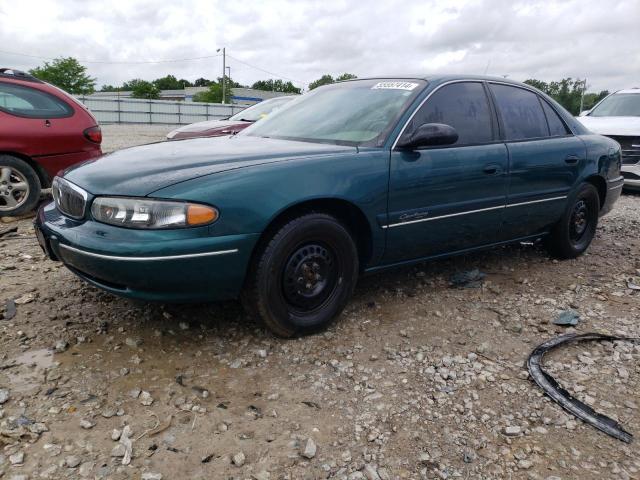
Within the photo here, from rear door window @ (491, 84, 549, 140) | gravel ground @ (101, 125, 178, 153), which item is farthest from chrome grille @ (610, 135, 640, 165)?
gravel ground @ (101, 125, 178, 153)

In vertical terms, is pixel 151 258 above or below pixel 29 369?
above

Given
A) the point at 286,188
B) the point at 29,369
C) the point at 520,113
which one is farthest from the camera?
the point at 520,113

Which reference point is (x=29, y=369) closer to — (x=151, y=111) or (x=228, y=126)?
(x=228, y=126)

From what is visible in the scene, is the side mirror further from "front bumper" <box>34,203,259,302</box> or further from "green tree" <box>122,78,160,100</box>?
"green tree" <box>122,78,160,100</box>

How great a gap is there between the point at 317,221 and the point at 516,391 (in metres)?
1.35

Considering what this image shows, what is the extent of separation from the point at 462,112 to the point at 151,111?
3164 cm

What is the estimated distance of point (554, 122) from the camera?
4.55m

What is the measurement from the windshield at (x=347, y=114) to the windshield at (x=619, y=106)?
23.9 feet

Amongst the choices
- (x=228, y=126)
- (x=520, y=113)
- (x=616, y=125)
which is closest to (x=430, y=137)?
(x=520, y=113)

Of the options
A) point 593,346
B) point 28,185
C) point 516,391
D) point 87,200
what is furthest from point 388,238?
point 28,185

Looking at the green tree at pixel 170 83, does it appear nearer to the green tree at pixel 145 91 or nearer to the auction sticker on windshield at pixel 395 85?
the green tree at pixel 145 91

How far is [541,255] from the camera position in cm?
502

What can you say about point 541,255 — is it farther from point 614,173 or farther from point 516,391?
point 516,391

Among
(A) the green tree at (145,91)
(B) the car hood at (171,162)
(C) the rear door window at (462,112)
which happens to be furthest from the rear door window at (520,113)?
(A) the green tree at (145,91)
